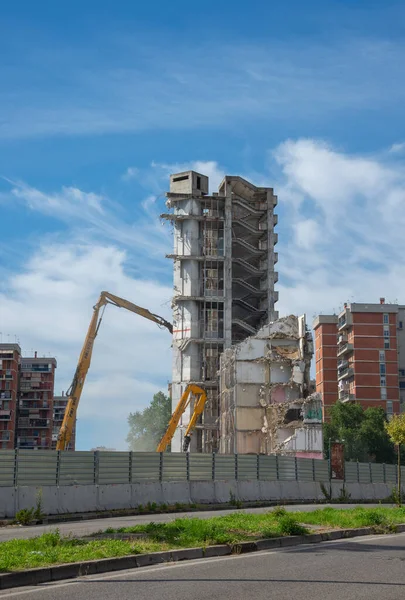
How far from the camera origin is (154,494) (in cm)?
2525

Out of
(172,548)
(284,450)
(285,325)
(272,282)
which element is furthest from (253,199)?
(172,548)

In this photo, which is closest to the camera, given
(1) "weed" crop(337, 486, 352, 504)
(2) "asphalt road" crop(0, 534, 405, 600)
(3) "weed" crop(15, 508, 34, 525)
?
(2) "asphalt road" crop(0, 534, 405, 600)

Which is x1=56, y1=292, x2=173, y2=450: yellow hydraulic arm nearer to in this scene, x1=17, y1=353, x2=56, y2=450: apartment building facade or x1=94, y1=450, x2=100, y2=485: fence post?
x1=94, y1=450, x2=100, y2=485: fence post

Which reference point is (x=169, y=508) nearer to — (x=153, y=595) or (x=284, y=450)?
(x=153, y=595)

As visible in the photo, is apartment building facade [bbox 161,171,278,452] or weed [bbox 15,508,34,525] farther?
apartment building facade [bbox 161,171,278,452]

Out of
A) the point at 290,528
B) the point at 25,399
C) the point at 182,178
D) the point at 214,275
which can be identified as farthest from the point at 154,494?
the point at 25,399

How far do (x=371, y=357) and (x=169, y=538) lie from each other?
10742cm

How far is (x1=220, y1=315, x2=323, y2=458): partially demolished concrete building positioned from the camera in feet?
193

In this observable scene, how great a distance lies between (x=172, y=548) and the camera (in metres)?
12.2

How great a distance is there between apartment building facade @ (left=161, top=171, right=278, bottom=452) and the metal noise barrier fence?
40019mm

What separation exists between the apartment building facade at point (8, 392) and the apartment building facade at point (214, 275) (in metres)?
73.3

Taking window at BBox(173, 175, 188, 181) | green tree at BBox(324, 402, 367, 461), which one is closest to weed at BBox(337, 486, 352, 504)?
window at BBox(173, 175, 188, 181)

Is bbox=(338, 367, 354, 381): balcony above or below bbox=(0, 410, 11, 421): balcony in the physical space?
above

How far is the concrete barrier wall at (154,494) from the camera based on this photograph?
832 inches
